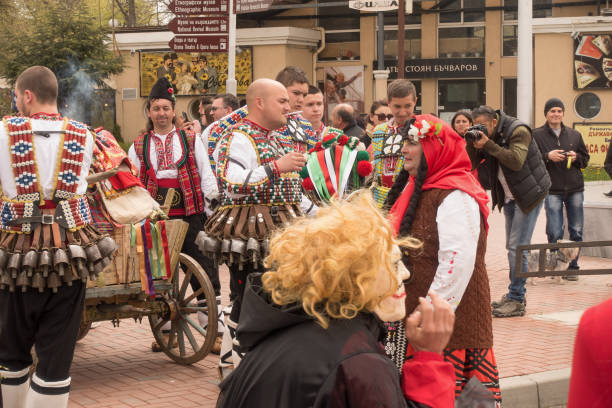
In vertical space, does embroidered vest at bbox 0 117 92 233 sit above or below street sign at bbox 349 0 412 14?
below

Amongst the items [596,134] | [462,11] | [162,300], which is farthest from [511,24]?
[162,300]

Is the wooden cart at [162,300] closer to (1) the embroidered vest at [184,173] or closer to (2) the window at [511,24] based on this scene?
(1) the embroidered vest at [184,173]

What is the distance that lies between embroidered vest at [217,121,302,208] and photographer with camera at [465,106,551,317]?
298 centimetres

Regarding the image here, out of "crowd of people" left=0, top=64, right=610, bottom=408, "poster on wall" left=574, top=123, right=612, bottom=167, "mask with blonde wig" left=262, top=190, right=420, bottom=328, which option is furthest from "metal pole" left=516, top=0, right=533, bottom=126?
"mask with blonde wig" left=262, top=190, right=420, bottom=328

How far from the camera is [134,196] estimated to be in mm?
6328

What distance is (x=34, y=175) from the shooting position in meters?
4.78

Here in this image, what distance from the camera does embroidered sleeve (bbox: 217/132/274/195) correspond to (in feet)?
18.0

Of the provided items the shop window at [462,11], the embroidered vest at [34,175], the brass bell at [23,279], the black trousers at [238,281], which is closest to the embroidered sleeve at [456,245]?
the black trousers at [238,281]

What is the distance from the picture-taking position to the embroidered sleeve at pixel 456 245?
426cm

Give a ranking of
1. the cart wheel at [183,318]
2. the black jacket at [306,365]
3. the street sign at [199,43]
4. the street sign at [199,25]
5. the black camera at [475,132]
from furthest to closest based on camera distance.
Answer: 1. the street sign at [199,25]
2. the street sign at [199,43]
3. the black camera at [475,132]
4. the cart wheel at [183,318]
5. the black jacket at [306,365]

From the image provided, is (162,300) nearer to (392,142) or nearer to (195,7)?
(392,142)

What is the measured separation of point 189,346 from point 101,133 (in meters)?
2.08

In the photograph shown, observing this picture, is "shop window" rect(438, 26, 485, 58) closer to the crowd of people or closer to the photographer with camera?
the crowd of people

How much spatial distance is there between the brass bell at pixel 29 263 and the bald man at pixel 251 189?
1228 millimetres
